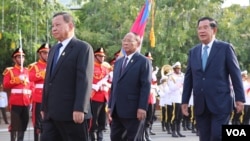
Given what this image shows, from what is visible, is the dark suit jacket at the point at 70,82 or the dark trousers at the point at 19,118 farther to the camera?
the dark trousers at the point at 19,118

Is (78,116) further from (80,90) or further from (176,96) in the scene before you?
(176,96)

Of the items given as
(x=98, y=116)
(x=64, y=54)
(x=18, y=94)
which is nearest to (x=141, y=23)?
(x=98, y=116)

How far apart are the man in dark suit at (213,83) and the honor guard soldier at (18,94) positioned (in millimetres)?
4742

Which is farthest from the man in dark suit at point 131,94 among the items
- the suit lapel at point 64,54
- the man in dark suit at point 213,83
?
the suit lapel at point 64,54

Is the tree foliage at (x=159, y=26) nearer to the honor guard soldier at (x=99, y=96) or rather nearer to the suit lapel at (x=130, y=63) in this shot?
the honor guard soldier at (x=99, y=96)

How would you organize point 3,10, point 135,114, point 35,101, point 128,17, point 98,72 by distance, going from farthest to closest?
point 128,17
point 3,10
point 98,72
point 35,101
point 135,114

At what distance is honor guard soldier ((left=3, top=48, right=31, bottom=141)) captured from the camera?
11367 mm

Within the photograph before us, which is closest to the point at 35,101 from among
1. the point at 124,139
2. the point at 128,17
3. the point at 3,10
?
the point at 124,139

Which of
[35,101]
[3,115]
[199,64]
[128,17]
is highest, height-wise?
[128,17]

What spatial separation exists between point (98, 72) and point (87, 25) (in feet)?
41.2

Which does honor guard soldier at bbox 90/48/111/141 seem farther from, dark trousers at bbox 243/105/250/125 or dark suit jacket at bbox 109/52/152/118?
dark trousers at bbox 243/105/250/125

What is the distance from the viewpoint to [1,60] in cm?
2261

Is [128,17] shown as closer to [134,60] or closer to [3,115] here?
[3,115]

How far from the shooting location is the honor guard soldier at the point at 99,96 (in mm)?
12398
